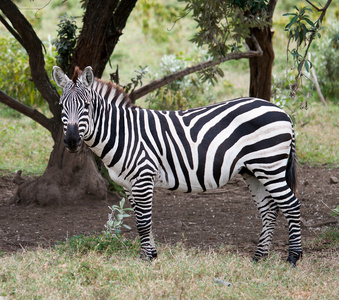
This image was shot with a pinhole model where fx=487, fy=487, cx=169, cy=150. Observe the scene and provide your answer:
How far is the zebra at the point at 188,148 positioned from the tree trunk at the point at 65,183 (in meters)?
2.02

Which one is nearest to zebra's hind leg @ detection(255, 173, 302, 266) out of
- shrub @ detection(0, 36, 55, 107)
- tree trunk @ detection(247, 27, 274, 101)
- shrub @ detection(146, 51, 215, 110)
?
tree trunk @ detection(247, 27, 274, 101)

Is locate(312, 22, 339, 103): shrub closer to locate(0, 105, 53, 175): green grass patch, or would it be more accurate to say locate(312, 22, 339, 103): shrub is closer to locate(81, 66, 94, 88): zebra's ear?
locate(0, 105, 53, 175): green grass patch

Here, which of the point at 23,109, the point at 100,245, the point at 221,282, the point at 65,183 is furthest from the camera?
the point at 23,109

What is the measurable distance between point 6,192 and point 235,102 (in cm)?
450

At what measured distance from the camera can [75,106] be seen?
198 inches

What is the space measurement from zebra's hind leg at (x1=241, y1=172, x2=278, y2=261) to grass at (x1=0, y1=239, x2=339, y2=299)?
394 mm

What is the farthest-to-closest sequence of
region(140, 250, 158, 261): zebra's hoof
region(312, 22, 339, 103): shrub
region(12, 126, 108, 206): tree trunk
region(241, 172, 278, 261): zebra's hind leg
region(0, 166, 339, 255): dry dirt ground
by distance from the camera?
region(312, 22, 339, 103): shrub, region(12, 126, 108, 206): tree trunk, region(0, 166, 339, 255): dry dirt ground, region(241, 172, 278, 261): zebra's hind leg, region(140, 250, 158, 261): zebra's hoof

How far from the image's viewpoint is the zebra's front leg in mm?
5254

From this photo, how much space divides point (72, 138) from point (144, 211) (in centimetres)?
112

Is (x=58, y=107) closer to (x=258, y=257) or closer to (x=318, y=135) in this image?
(x=258, y=257)

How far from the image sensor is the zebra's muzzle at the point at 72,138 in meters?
4.92

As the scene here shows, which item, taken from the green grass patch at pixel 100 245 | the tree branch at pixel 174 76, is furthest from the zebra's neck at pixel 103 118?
the tree branch at pixel 174 76

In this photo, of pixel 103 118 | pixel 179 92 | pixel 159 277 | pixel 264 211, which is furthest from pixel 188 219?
pixel 179 92

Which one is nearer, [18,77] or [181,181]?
[181,181]
